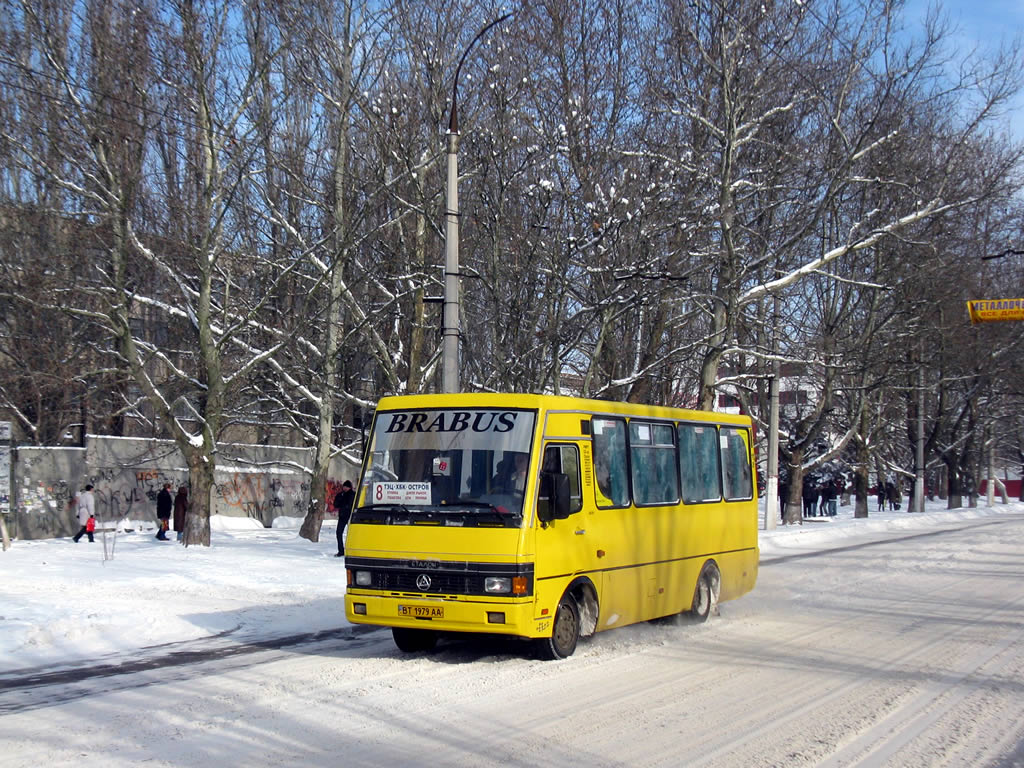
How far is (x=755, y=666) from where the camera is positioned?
1029 centimetres

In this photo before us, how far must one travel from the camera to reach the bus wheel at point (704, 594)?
44.0ft

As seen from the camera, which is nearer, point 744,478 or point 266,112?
point 744,478

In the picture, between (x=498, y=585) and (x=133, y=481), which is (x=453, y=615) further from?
(x=133, y=481)

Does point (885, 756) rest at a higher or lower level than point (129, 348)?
lower

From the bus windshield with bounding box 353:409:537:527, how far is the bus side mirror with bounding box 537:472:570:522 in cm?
23

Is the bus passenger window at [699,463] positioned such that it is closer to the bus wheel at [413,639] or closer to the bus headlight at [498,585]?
the bus wheel at [413,639]

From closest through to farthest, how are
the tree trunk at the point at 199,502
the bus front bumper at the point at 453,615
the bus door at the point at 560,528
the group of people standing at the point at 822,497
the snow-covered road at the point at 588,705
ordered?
the snow-covered road at the point at 588,705, the bus front bumper at the point at 453,615, the bus door at the point at 560,528, the tree trunk at the point at 199,502, the group of people standing at the point at 822,497

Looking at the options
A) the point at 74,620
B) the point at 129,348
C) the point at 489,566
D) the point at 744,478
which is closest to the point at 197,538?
the point at 129,348

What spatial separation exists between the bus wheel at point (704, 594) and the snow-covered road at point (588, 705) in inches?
7.4

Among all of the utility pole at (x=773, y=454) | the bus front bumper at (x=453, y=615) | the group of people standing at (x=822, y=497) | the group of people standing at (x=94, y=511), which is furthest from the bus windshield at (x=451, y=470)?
the group of people standing at (x=822, y=497)

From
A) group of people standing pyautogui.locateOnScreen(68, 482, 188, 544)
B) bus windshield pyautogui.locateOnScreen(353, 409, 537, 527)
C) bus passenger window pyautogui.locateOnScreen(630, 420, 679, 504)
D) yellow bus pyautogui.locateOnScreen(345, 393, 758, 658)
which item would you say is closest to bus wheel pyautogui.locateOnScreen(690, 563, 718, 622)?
yellow bus pyautogui.locateOnScreen(345, 393, 758, 658)

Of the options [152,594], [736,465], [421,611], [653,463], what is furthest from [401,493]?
[152,594]

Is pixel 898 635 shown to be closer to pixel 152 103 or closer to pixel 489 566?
pixel 489 566

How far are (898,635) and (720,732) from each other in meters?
5.81
